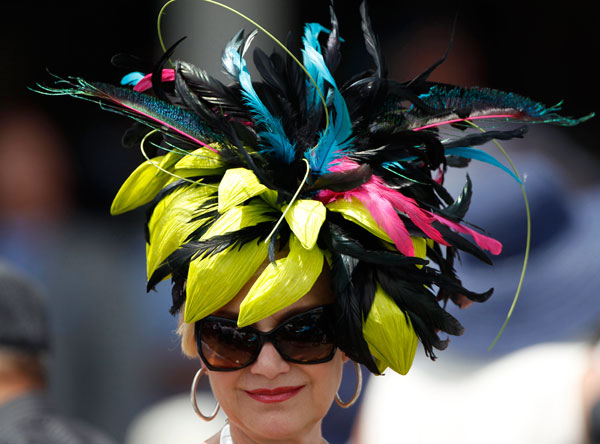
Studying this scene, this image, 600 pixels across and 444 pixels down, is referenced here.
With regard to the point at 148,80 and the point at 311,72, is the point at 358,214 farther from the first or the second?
the point at 148,80

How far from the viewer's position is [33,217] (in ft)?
15.6

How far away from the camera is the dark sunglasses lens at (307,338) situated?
1714 millimetres

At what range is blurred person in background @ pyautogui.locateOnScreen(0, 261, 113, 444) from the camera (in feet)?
9.61

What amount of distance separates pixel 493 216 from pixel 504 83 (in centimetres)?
110

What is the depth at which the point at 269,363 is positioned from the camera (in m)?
1.71

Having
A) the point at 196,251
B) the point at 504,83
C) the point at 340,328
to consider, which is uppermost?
the point at 196,251

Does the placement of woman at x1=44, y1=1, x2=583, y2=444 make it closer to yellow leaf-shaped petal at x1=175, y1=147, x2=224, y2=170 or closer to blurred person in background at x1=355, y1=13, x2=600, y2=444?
yellow leaf-shaped petal at x1=175, y1=147, x2=224, y2=170

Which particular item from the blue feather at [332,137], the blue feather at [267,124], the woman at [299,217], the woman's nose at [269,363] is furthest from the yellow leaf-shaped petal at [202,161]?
the woman's nose at [269,363]

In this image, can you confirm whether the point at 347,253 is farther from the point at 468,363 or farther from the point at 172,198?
the point at 468,363

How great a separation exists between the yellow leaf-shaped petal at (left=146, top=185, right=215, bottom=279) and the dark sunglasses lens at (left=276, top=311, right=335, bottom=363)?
1.08 feet

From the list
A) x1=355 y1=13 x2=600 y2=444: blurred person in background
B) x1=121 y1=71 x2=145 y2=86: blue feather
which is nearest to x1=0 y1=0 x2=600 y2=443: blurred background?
x1=355 y1=13 x2=600 y2=444: blurred person in background

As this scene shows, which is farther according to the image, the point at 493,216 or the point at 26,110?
the point at 26,110

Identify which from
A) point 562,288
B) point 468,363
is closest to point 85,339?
point 468,363

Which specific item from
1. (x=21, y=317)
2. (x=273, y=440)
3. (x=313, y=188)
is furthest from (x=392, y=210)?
(x=21, y=317)
